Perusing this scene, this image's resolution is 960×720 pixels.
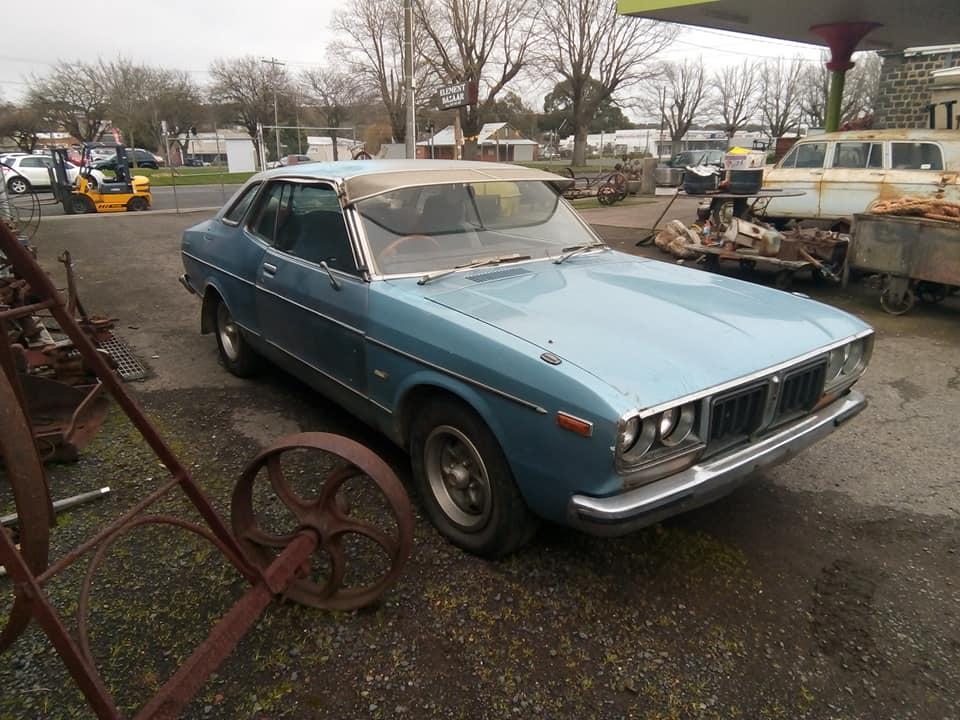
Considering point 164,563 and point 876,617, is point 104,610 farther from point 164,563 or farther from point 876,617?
point 876,617

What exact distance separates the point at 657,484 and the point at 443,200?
2.15m

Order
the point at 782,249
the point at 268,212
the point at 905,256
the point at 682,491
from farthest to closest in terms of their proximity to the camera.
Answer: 1. the point at 782,249
2. the point at 905,256
3. the point at 268,212
4. the point at 682,491

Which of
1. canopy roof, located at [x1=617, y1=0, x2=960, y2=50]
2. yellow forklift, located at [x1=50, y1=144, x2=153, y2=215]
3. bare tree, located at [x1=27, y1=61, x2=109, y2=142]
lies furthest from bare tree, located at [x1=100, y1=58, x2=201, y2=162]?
canopy roof, located at [x1=617, y1=0, x2=960, y2=50]

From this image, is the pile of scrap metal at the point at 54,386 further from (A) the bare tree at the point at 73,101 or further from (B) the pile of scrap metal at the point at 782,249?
(A) the bare tree at the point at 73,101

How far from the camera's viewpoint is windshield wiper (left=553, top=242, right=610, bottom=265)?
3.84 metres

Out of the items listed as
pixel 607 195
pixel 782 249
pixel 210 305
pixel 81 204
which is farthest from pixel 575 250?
pixel 81 204

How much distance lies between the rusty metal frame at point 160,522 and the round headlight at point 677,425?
1.02 meters

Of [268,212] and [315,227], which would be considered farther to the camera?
[268,212]

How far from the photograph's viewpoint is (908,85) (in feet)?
56.4

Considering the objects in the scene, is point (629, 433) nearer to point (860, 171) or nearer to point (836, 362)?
point (836, 362)

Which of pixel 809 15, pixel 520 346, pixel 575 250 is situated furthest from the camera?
pixel 809 15

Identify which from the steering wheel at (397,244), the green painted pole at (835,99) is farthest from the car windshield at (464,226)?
the green painted pole at (835,99)

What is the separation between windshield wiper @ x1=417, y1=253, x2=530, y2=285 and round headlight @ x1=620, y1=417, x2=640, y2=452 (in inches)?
56.6

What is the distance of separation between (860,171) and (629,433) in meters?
9.76
